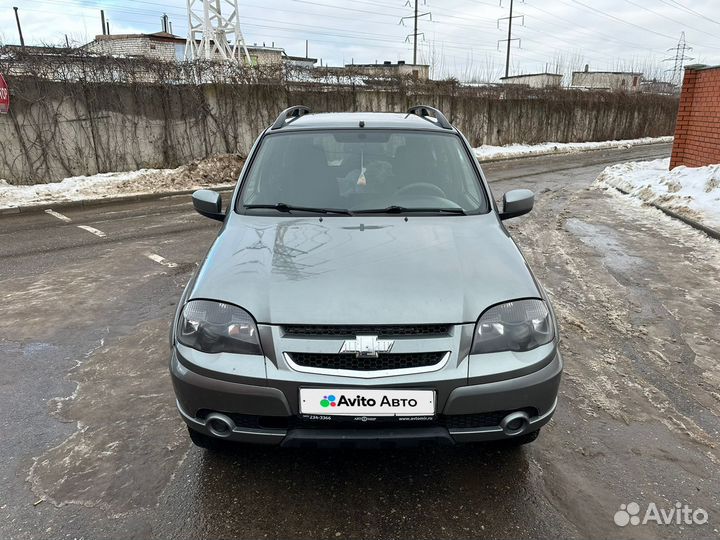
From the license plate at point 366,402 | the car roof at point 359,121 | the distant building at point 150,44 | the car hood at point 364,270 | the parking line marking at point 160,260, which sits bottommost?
the parking line marking at point 160,260

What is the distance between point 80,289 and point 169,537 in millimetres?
4050

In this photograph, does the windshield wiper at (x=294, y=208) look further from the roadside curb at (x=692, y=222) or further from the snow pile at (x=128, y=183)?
the snow pile at (x=128, y=183)

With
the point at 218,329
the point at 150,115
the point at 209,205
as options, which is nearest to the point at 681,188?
the point at 209,205

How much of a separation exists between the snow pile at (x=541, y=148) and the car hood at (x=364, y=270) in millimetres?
17113

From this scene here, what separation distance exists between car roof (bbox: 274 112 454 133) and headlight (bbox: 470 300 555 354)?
1.90 metres

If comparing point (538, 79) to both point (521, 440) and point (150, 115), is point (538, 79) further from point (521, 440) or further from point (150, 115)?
point (521, 440)

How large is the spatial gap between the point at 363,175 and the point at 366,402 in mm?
1793

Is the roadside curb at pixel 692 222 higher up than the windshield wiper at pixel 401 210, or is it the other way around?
the windshield wiper at pixel 401 210

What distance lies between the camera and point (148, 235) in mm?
7867

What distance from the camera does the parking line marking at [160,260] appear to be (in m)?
6.26

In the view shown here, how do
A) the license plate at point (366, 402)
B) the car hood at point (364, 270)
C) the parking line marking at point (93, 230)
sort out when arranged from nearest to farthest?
1. the license plate at point (366, 402)
2. the car hood at point (364, 270)
3. the parking line marking at point (93, 230)

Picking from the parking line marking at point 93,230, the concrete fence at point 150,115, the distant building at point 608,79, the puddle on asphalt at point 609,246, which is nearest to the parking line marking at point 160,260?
the parking line marking at point 93,230

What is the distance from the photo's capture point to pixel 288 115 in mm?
4469

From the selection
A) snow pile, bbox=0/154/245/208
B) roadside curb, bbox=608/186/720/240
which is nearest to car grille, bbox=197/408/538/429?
roadside curb, bbox=608/186/720/240
